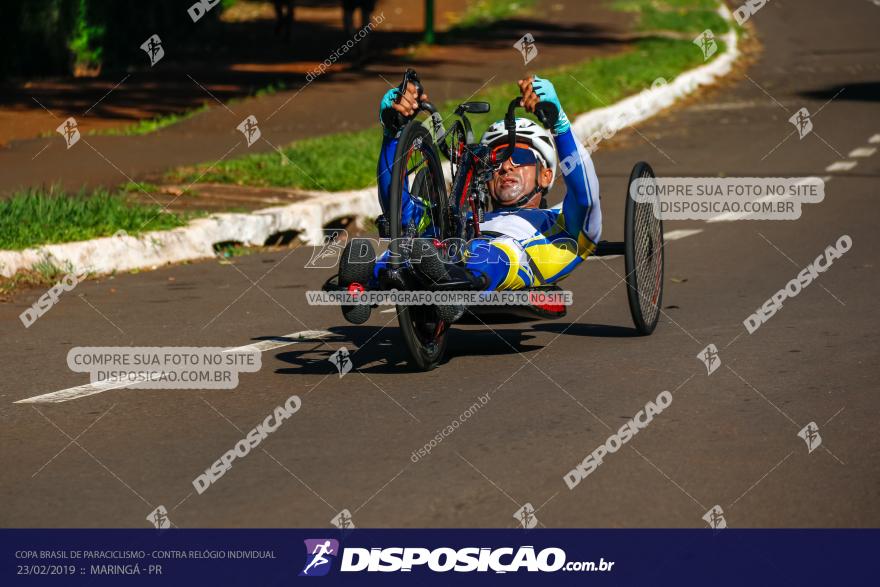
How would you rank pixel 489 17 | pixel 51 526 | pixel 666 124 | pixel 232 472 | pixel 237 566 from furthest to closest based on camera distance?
1. pixel 489 17
2. pixel 666 124
3. pixel 232 472
4. pixel 51 526
5. pixel 237 566

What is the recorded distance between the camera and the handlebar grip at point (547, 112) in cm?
→ 706

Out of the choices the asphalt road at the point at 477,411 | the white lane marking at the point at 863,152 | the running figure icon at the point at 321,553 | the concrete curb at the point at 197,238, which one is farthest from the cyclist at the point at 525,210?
the white lane marking at the point at 863,152

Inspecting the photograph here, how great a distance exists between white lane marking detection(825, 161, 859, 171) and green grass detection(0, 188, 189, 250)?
6584mm

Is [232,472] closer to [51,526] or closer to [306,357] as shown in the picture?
[51,526]

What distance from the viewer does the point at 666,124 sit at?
754 inches

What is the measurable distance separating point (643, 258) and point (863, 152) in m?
8.77

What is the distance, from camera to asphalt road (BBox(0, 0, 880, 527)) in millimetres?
5242

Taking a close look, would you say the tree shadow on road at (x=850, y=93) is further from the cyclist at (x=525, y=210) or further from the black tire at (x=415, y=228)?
the black tire at (x=415, y=228)

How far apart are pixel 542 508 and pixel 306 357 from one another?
2701 mm

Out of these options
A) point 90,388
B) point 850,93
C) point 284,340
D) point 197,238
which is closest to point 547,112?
point 284,340

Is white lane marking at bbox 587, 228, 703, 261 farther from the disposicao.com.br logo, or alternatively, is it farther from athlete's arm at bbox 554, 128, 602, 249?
the disposicao.com.br logo

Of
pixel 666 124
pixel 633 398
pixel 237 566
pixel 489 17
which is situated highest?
pixel 489 17

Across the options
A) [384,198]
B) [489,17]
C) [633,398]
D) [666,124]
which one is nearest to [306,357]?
[384,198]

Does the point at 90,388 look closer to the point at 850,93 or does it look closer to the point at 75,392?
the point at 75,392
